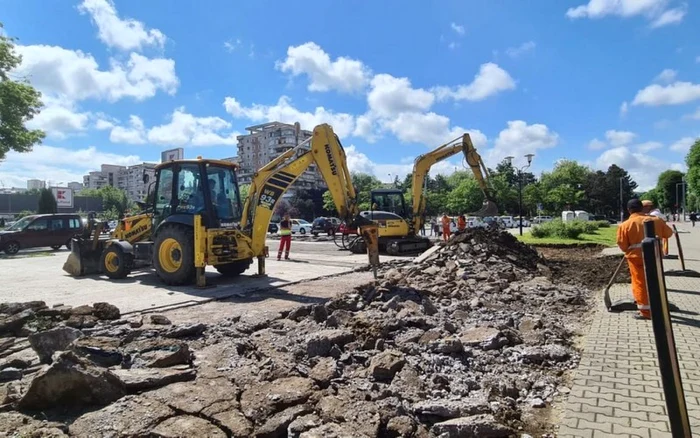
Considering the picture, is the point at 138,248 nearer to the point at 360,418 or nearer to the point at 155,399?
the point at 155,399

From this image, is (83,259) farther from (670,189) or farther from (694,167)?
(670,189)

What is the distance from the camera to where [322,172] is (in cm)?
1095

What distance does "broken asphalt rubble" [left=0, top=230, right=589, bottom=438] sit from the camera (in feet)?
10.8

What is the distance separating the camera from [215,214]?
10734 mm

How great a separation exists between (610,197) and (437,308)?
88343 mm

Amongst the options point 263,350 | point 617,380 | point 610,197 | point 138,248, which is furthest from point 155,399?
point 610,197

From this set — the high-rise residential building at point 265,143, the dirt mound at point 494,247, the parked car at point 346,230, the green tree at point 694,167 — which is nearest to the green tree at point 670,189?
the green tree at point 694,167

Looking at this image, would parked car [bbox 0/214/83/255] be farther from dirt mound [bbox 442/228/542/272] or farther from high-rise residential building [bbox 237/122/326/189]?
high-rise residential building [bbox 237/122/326/189]

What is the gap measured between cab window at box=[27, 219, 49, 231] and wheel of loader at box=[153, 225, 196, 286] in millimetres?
16415

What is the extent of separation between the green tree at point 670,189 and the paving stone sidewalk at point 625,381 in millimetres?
111102

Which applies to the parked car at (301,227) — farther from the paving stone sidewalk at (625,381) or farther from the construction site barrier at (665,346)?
the construction site barrier at (665,346)

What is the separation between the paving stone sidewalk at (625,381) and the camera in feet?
10.4

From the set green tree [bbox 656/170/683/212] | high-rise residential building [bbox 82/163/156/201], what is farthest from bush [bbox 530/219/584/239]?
high-rise residential building [bbox 82/163/156/201]

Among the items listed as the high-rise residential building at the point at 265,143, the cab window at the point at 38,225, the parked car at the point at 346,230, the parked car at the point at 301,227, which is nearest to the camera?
the parked car at the point at 346,230
